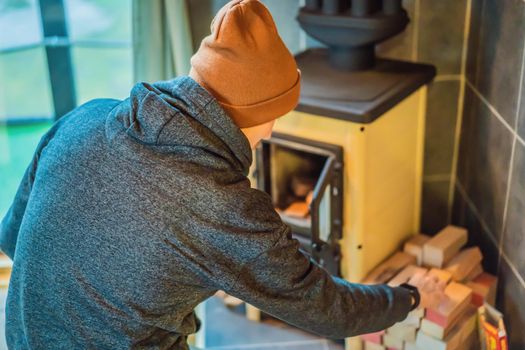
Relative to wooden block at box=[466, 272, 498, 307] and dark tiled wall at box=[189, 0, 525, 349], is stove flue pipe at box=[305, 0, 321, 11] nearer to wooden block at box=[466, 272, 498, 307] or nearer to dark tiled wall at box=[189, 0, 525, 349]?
dark tiled wall at box=[189, 0, 525, 349]

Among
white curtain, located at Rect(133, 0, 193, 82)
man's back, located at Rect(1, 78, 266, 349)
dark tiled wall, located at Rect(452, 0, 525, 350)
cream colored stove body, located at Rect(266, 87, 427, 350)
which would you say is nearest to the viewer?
man's back, located at Rect(1, 78, 266, 349)

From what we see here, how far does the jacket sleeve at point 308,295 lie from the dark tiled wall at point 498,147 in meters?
0.49

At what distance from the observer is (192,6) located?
2.33 m

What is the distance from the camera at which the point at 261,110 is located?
4.66 ft

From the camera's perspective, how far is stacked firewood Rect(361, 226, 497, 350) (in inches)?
76.4

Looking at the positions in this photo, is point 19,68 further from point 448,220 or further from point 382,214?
point 448,220

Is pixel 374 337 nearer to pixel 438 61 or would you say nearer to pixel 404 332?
pixel 404 332

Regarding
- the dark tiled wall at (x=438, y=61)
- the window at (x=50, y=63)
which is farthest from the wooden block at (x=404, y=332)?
the window at (x=50, y=63)

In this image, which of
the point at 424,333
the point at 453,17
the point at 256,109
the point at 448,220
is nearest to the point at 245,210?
the point at 256,109

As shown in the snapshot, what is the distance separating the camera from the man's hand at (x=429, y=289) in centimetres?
190

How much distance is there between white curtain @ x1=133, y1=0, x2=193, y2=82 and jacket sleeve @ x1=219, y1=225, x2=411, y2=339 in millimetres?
985

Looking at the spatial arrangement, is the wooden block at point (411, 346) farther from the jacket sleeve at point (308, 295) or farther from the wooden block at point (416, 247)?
the jacket sleeve at point (308, 295)

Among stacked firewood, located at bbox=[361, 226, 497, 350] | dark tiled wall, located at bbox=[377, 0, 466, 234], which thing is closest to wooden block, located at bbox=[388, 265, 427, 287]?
stacked firewood, located at bbox=[361, 226, 497, 350]

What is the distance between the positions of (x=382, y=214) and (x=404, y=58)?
49cm
